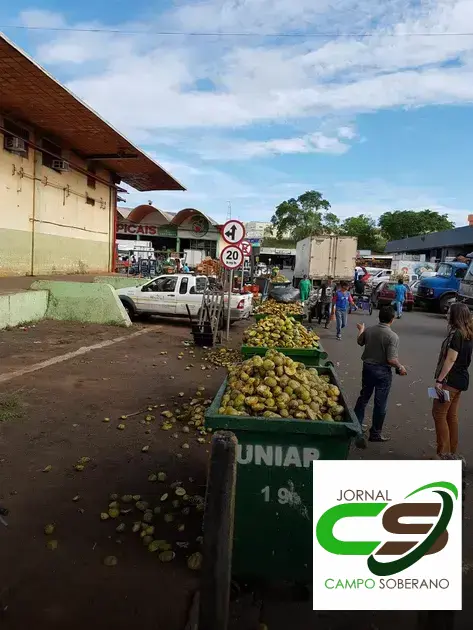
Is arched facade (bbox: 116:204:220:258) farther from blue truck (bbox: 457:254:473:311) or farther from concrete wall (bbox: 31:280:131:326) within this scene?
concrete wall (bbox: 31:280:131:326)

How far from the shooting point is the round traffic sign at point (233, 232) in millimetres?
11484

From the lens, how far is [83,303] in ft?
45.5

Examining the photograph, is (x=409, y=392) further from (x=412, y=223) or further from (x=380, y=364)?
(x=412, y=223)

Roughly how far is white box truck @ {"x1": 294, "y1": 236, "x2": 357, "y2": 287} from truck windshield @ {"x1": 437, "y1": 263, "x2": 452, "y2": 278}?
6650 mm

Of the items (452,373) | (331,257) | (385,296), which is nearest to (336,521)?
(452,373)

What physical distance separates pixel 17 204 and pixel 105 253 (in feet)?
26.3

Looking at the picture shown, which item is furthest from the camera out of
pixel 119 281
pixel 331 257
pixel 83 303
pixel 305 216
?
pixel 305 216

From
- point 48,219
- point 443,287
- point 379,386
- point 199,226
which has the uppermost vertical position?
point 199,226

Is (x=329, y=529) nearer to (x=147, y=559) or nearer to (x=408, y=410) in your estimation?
(x=147, y=559)

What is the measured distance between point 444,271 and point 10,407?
79.5 ft

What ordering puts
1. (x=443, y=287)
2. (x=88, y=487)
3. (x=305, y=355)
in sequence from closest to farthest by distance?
(x=88, y=487) < (x=305, y=355) < (x=443, y=287)

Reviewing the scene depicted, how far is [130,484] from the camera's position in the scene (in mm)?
4523

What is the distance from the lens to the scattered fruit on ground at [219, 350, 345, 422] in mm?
3553

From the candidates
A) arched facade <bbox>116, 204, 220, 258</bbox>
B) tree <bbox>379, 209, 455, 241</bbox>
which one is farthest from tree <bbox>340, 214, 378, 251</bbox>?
arched facade <bbox>116, 204, 220, 258</bbox>
